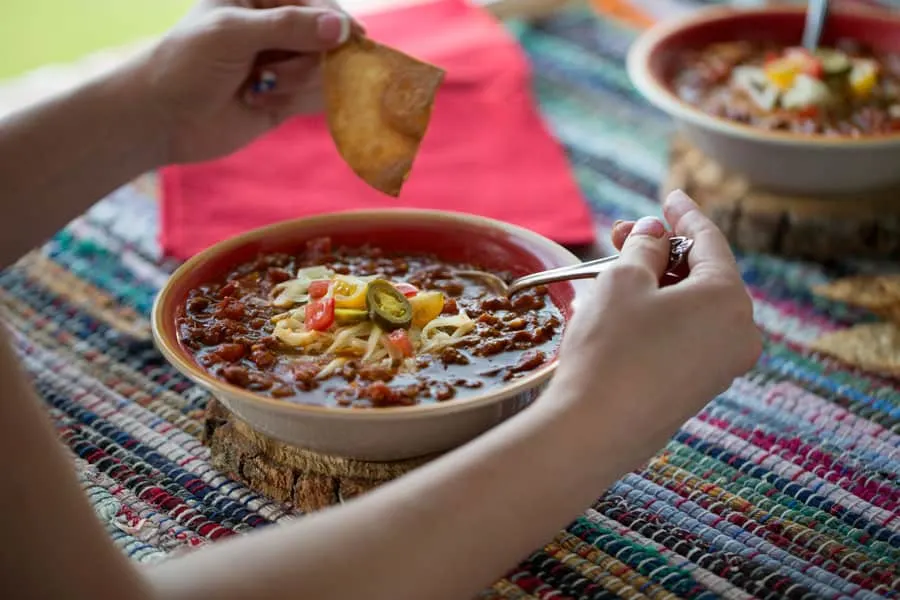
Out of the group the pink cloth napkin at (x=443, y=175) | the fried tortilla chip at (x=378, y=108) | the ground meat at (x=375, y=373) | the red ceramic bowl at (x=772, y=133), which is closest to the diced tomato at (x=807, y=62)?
the red ceramic bowl at (x=772, y=133)

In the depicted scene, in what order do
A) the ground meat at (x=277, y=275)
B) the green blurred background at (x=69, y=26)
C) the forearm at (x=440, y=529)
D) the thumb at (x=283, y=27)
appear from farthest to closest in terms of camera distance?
1. the green blurred background at (x=69, y=26)
2. the thumb at (x=283, y=27)
3. the ground meat at (x=277, y=275)
4. the forearm at (x=440, y=529)

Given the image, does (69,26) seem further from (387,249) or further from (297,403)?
(297,403)

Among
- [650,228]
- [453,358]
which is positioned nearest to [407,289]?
[453,358]

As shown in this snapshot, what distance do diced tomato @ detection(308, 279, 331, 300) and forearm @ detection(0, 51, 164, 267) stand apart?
53 centimetres

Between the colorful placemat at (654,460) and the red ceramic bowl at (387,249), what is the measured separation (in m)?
0.18

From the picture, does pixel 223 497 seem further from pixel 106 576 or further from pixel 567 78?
pixel 567 78

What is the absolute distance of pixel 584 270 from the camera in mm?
1533

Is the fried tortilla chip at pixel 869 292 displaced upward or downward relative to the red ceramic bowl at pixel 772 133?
downward

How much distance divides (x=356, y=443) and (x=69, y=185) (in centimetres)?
78

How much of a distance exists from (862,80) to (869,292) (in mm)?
530

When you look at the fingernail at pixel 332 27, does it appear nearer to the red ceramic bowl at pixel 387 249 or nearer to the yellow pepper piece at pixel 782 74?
the red ceramic bowl at pixel 387 249

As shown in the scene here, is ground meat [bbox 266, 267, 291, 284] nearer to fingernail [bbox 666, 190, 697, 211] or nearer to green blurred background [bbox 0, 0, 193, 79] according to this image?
fingernail [bbox 666, 190, 697, 211]

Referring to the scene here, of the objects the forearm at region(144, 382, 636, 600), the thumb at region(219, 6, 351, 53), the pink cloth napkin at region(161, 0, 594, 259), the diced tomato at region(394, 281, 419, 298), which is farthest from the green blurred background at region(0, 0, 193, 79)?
the forearm at region(144, 382, 636, 600)

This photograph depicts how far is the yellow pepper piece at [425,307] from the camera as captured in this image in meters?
1.55
